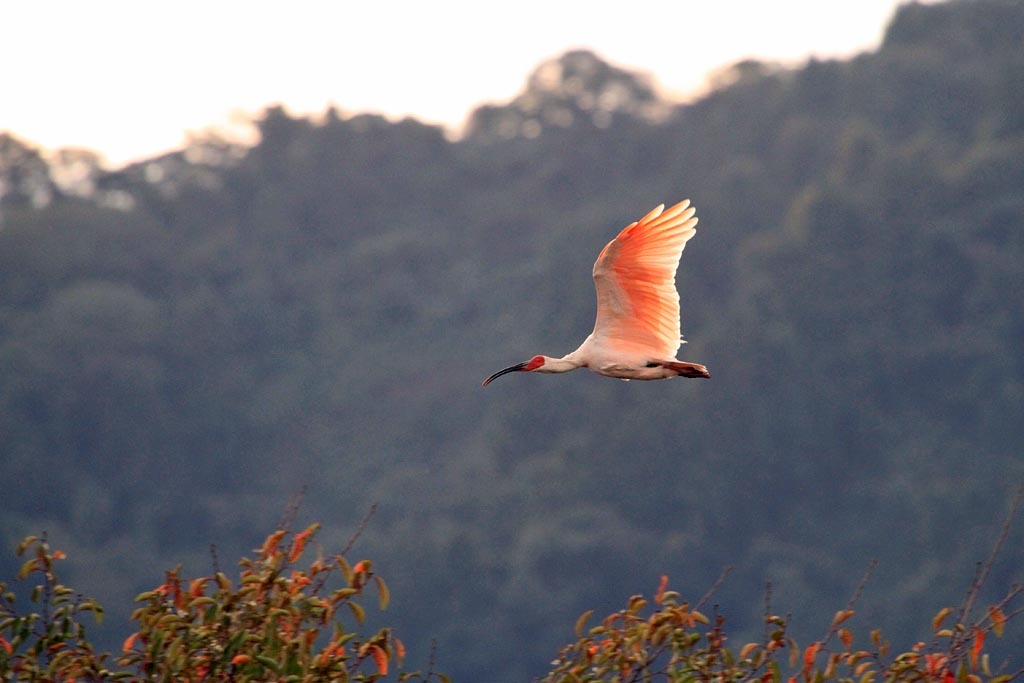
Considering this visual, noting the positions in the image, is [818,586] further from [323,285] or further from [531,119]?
[531,119]

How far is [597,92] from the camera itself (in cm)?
6881

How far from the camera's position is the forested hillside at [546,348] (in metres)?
49.2

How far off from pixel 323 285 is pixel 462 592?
58.8ft

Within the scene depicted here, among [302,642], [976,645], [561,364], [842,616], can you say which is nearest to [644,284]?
[561,364]

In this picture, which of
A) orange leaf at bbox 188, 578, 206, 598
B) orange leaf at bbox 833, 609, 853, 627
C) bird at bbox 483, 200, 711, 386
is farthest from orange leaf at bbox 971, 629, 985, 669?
bird at bbox 483, 200, 711, 386

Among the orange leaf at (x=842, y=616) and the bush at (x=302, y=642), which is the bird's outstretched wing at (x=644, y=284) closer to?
the bush at (x=302, y=642)

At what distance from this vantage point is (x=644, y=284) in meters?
12.9

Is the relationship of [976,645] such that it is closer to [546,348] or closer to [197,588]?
[197,588]

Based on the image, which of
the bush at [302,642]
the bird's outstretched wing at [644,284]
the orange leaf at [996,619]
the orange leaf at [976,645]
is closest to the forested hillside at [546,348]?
the bird's outstretched wing at [644,284]

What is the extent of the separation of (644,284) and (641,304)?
0.20 m

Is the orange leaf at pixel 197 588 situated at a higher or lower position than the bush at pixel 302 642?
higher

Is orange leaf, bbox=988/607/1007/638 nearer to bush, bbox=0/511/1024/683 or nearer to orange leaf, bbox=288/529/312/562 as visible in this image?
bush, bbox=0/511/1024/683

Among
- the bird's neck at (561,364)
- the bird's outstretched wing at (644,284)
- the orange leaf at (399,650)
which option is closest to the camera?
the orange leaf at (399,650)

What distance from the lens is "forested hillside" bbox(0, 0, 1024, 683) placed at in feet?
161
